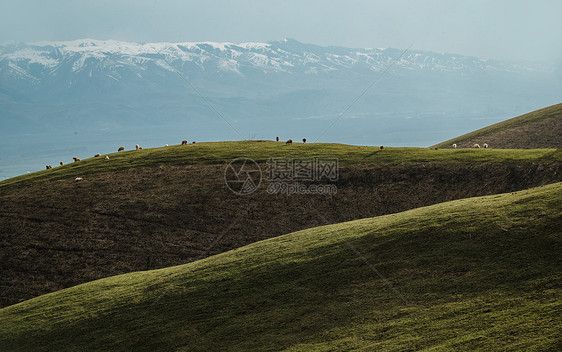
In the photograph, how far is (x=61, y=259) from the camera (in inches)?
1705

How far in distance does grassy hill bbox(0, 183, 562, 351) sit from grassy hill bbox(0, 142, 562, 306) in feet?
35.3

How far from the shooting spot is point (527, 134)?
8088cm

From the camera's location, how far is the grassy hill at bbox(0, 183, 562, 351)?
18.3m

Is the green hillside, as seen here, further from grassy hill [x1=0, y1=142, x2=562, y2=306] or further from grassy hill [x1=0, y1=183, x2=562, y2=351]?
grassy hill [x1=0, y1=183, x2=562, y2=351]

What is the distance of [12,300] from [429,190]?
42.7 metres

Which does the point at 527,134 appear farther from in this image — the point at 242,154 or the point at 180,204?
the point at 180,204

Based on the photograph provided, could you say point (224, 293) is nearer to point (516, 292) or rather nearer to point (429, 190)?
point (516, 292)

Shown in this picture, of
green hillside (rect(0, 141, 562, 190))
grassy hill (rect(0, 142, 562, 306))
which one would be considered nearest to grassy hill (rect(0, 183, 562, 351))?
grassy hill (rect(0, 142, 562, 306))

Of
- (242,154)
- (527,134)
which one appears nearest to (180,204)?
(242,154)

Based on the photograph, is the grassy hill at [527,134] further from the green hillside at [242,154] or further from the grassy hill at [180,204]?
the grassy hill at [180,204]

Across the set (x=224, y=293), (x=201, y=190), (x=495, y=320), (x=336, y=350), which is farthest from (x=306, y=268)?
(x=201, y=190)

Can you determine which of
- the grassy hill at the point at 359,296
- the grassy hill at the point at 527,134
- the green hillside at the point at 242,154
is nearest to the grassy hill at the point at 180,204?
the green hillside at the point at 242,154

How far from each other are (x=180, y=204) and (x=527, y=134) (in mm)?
63834

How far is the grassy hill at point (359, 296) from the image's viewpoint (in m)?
18.3
